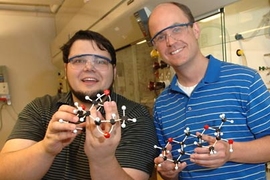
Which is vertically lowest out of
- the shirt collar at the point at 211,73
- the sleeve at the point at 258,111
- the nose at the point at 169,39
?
the sleeve at the point at 258,111

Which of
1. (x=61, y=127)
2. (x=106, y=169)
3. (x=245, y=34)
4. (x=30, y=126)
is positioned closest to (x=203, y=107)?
(x=106, y=169)

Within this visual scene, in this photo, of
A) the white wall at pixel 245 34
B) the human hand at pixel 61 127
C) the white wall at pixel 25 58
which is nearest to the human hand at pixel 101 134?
the human hand at pixel 61 127

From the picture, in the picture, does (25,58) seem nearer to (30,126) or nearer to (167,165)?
(30,126)

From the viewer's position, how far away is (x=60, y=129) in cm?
72

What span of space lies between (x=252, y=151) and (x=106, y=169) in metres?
0.50

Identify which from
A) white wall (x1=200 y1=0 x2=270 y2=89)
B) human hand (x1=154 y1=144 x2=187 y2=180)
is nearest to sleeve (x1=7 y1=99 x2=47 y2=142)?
human hand (x1=154 y1=144 x2=187 y2=180)

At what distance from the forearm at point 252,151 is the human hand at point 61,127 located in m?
0.52

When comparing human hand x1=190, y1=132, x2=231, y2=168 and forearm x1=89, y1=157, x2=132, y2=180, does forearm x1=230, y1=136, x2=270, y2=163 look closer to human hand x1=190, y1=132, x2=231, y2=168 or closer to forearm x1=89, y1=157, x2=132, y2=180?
human hand x1=190, y1=132, x2=231, y2=168

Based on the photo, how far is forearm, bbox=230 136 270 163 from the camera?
88cm

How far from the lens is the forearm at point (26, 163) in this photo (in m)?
0.82

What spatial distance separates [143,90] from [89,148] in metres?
1.42

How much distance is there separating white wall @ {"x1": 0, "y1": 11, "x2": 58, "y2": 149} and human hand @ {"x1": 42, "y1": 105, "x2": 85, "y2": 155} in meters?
2.96

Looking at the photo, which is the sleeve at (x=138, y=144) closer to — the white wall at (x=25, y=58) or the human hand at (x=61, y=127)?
the human hand at (x=61, y=127)

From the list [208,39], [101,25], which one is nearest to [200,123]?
[208,39]
